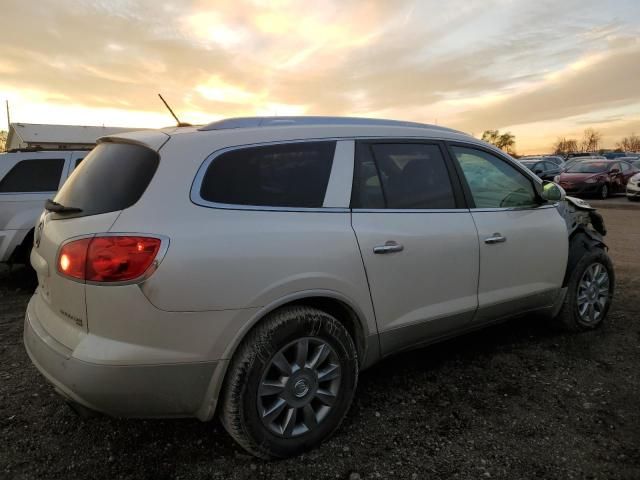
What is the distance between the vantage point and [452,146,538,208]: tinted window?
3.38 meters

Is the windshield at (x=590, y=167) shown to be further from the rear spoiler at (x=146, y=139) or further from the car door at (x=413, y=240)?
the rear spoiler at (x=146, y=139)

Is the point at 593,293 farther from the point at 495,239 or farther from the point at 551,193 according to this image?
the point at 495,239

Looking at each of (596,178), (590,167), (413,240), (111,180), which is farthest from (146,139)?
(590,167)

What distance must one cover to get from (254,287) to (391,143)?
135cm

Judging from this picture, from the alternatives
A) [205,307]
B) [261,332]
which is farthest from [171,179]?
[261,332]

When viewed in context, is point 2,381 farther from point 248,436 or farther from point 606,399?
point 606,399

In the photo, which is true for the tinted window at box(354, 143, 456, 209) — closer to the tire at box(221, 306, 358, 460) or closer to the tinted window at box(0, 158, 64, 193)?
the tire at box(221, 306, 358, 460)

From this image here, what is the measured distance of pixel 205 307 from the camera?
2.16 metres

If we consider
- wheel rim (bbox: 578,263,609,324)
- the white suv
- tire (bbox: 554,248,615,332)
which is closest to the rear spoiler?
the white suv

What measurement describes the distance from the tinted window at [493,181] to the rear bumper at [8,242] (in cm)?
Result: 507

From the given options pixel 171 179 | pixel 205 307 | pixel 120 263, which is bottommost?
pixel 205 307

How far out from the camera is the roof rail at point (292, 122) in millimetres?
2676

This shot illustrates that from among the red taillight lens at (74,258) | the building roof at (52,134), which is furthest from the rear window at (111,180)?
the building roof at (52,134)

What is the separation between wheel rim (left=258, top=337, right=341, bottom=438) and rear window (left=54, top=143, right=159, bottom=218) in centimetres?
105
